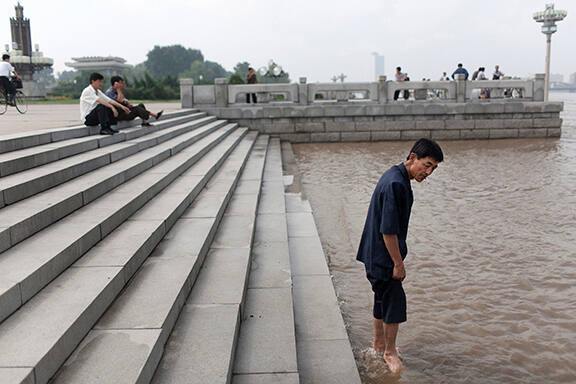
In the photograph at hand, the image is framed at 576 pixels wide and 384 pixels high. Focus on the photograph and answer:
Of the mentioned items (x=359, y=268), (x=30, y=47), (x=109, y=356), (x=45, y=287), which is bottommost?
(x=359, y=268)

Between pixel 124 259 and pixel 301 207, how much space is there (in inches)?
162

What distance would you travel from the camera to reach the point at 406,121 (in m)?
17.9

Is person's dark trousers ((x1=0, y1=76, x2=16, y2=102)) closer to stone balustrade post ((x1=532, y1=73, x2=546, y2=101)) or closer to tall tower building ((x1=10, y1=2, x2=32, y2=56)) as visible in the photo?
stone balustrade post ((x1=532, y1=73, x2=546, y2=101))

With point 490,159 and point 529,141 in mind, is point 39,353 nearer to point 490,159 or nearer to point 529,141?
point 490,159

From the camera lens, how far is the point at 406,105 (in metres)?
17.8

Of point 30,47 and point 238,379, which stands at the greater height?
point 30,47

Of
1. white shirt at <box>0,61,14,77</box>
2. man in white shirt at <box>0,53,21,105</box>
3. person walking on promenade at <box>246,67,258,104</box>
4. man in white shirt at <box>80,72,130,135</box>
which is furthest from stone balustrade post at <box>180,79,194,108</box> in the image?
man in white shirt at <box>80,72,130,135</box>

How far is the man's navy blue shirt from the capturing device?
3025 mm

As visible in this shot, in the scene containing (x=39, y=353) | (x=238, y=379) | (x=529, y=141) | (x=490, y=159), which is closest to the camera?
(x=39, y=353)

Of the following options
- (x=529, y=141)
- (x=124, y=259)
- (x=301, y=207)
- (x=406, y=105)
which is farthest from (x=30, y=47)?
(x=124, y=259)

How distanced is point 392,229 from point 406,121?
15579 millimetres

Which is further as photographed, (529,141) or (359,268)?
(529,141)

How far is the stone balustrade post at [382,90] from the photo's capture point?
59.1 ft

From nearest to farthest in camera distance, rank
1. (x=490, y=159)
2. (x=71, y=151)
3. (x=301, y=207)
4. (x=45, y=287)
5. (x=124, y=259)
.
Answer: (x=45, y=287)
(x=124, y=259)
(x=71, y=151)
(x=301, y=207)
(x=490, y=159)
